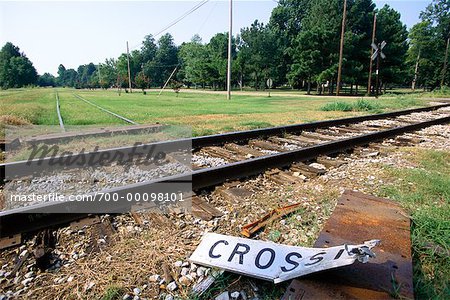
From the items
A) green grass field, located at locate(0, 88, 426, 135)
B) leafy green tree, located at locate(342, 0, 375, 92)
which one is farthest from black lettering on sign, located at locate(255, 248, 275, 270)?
leafy green tree, located at locate(342, 0, 375, 92)

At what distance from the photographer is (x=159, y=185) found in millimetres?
2838

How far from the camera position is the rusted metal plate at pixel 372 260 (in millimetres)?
1340

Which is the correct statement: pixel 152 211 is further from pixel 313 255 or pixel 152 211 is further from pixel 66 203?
pixel 313 255

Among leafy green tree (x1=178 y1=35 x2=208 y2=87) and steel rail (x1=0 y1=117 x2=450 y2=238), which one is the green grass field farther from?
leafy green tree (x1=178 y1=35 x2=208 y2=87)

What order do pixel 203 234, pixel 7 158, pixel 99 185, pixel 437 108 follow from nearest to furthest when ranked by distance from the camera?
pixel 203 234, pixel 99 185, pixel 7 158, pixel 437 108

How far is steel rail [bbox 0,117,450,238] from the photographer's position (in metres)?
2.11

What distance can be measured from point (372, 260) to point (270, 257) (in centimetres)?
57

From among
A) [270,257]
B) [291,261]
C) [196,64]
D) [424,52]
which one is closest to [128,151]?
[270,257]

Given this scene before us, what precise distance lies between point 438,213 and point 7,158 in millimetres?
5466

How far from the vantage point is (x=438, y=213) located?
2.48 m

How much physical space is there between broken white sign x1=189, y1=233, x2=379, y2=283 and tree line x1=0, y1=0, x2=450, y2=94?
35.4 meters

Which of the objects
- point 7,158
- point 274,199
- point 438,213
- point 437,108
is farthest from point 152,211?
point 437,108

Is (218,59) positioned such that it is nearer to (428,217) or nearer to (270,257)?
(428,217)

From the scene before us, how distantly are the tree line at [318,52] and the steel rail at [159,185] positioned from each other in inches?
1311
